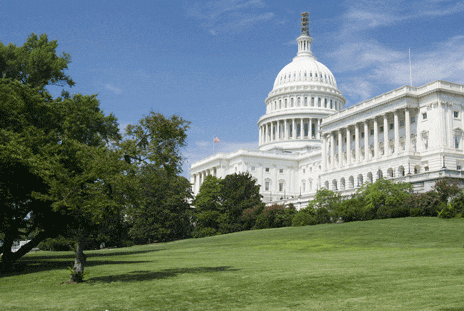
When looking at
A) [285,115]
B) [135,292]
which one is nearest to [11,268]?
[135,292]

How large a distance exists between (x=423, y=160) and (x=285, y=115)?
2880 inches

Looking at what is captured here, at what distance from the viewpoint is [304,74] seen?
16675cm

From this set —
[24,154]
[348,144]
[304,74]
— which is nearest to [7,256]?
[24,154]

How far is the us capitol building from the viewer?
8744 cm

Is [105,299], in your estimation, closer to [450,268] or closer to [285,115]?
[450,268]

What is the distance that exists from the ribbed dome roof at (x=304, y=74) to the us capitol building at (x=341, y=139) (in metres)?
0.32

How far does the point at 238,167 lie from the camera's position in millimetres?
140000

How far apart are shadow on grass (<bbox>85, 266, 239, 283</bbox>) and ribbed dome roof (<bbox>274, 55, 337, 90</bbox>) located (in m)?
143

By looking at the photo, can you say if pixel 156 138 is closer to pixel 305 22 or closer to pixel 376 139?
pixel 376 139

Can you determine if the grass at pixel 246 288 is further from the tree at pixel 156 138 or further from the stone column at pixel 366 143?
the stone column at pixel 366 143

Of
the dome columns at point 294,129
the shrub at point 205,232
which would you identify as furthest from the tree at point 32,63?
the dome columns at point 294,129

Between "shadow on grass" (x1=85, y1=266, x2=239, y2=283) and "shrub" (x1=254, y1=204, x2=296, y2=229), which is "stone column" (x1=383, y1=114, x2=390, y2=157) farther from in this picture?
"shadow on grass" (x1=85, y1=266, x2=239, y2=283)

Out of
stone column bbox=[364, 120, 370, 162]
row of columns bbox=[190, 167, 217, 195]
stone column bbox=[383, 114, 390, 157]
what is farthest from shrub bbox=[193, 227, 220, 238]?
row of columns bbox=[190, 167, 217, 195]

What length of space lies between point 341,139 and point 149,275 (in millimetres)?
90774
